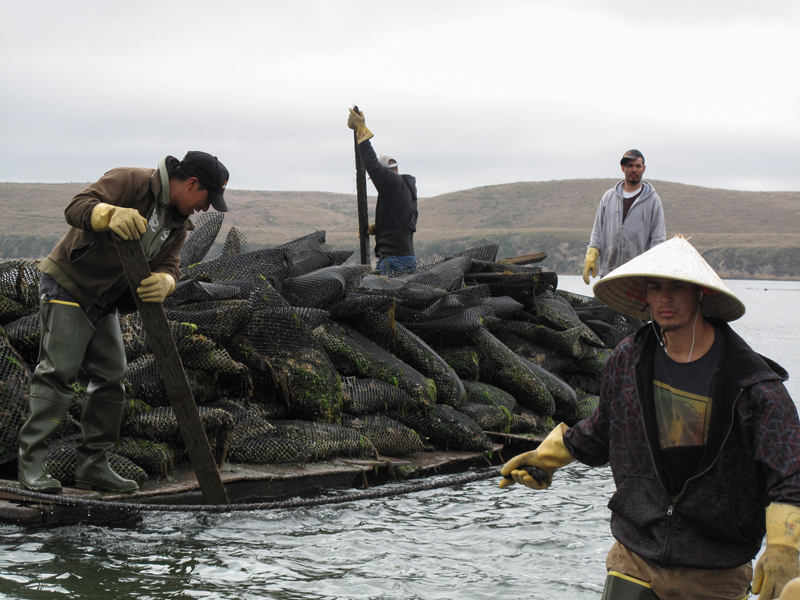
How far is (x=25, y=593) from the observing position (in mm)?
3555

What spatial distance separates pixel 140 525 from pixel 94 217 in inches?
71.2

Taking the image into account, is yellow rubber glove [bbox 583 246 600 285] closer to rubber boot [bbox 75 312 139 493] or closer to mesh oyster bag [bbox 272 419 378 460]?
mesh oyster bag [bbox 272 419 378 460]

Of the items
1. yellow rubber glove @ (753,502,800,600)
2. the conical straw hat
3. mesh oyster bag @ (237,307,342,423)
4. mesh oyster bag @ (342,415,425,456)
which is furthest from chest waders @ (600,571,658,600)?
mesh oyster bag @ (342,415,425,456)

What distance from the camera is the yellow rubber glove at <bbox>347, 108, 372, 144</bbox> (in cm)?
843

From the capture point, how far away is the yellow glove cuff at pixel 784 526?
2.13 metres

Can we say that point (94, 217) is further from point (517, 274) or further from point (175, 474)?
point (517, 274)

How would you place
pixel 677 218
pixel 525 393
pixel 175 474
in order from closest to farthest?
pixel 175 474
pixel 525 393
pixel 677 218

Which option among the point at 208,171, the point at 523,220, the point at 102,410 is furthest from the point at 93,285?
the point at 523,220

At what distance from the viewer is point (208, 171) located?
14.2ft

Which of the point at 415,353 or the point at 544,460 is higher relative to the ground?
the point at 544,460

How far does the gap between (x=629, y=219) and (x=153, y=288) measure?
507 centimetres

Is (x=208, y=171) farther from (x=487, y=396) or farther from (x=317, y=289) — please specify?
(x=487, y=396)

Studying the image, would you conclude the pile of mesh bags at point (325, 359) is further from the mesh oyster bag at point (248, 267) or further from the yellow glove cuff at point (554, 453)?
the yellow glove cuff at point (554, 453)

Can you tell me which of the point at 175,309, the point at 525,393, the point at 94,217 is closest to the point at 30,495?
the point at 94,217
